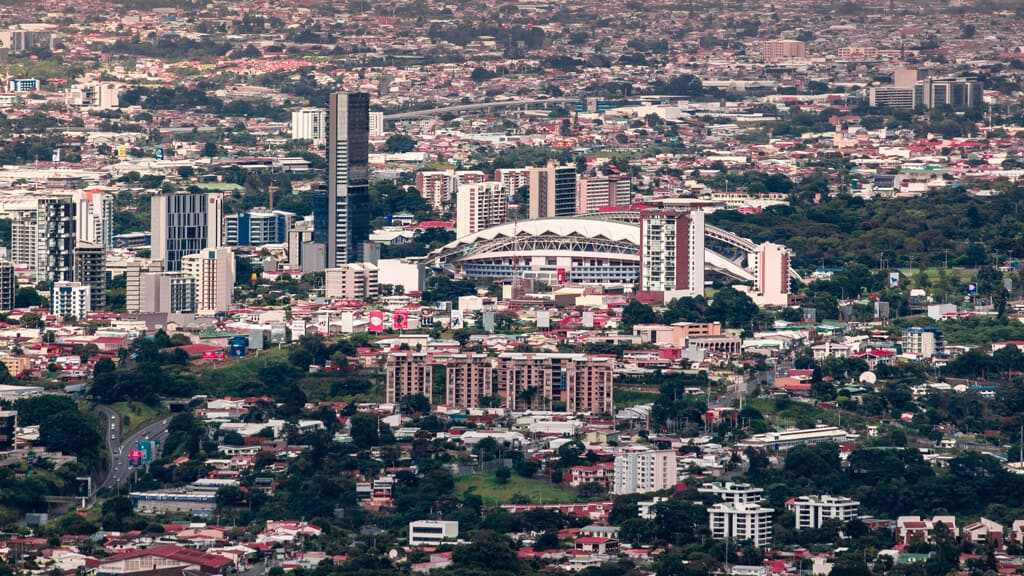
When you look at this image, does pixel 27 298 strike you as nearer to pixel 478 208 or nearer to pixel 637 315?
pixel 637 315

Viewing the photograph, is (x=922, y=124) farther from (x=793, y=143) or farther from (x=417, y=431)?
(x=417, y=431)

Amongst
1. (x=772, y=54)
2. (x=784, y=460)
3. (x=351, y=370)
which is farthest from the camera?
(x=772, y=54)

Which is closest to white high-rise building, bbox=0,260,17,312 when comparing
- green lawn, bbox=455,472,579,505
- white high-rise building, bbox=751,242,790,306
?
white high-rise building, bbox=751,242,790,306

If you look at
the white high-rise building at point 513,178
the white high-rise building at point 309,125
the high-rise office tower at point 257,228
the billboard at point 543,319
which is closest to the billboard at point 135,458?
the billboard at point 543,319

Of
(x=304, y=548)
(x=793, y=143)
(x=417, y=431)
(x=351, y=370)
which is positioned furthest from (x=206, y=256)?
(x=793, y=143)

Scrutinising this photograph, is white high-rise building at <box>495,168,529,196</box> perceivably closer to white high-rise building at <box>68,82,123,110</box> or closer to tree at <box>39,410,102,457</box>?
white high-rise building at <box>68,82,123,110</box>

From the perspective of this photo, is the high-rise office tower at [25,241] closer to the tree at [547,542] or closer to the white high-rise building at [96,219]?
the white high-rise building at [96,219]
